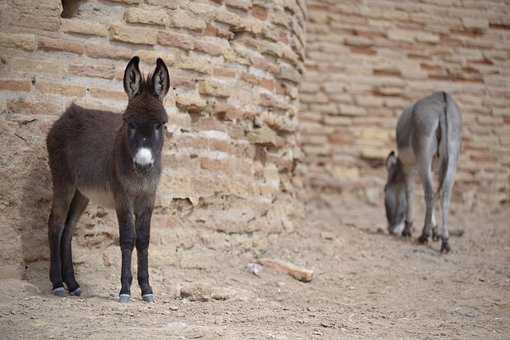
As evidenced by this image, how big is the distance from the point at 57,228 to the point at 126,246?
660 millimetres

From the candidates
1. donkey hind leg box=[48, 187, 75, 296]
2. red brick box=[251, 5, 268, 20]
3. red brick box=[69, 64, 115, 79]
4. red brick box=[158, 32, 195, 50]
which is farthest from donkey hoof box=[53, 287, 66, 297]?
red brick box=[251, 5, 268, 20]

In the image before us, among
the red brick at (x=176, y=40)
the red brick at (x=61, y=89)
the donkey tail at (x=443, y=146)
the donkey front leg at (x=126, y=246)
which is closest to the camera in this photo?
the donkey front leg at (x=126, y=246)

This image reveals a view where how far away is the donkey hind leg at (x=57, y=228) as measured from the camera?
191 inches

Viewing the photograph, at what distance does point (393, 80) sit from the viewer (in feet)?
34.1

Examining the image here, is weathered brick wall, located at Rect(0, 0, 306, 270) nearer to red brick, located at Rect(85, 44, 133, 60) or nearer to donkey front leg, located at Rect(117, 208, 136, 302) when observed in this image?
red brick, located at Rect(85, 44, 133, 60)

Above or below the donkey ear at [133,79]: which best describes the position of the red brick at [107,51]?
above

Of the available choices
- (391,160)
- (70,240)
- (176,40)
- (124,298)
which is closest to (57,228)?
(70,240)

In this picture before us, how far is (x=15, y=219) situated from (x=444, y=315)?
10.6ft

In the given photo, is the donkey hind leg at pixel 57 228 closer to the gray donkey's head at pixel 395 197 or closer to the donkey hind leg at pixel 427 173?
the donkey hind leg at pixel 427 173

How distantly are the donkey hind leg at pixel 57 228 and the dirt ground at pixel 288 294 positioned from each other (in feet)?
0.43

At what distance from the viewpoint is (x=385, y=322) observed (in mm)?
4668

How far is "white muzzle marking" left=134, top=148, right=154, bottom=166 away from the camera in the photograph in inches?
166

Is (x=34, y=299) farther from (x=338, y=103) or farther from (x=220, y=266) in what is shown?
(x=338, y=103)

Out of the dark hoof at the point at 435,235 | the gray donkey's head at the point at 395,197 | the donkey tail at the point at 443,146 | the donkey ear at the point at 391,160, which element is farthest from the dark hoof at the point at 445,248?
the donkey ear at the point at 391,160
